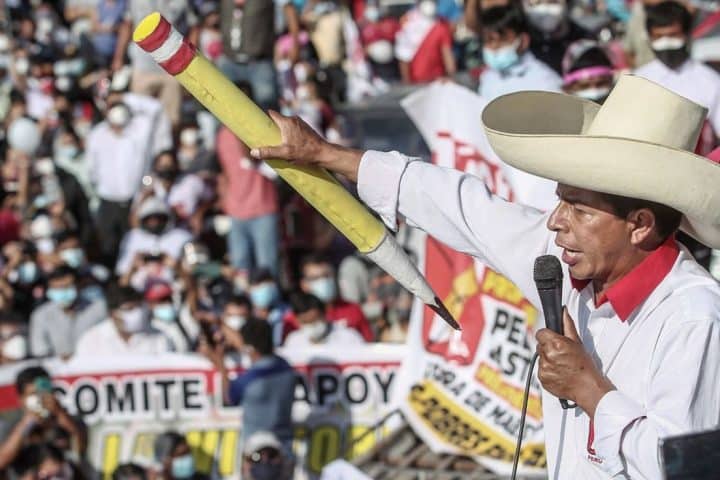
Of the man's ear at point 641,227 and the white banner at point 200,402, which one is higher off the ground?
the man's ear at point 641,227

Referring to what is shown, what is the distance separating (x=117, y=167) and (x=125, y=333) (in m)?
2.50

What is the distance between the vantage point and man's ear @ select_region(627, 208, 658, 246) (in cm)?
365

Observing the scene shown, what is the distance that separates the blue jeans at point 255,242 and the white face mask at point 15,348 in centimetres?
164

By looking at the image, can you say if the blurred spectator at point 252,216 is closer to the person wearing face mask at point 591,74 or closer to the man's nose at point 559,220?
the person wearing face mask at point 591,74

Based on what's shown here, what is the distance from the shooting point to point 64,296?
10.3 metres

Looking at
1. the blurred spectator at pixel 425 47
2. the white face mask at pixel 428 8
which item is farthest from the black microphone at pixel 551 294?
the white face mask at pixel 428 8

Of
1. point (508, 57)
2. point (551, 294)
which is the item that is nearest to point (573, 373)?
point (551, 294)

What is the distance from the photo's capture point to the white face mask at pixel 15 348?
9.96 metres

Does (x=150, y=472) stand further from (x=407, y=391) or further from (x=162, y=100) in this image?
(x=162, y=100)

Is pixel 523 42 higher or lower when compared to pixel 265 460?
higher

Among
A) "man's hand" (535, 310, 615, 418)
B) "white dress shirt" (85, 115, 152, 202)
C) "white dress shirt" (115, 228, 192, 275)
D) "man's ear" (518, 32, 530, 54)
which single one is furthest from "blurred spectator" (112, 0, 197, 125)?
"man's hand" (535, 310, 615, 418)

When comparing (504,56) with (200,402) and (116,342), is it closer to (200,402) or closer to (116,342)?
(200,402)

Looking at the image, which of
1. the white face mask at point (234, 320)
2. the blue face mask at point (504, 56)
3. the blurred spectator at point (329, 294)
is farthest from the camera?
the blurred spectator at point (329, 294)

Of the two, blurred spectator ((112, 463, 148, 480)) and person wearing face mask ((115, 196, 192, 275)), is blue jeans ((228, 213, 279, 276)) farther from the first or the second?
blurred spectator ((112, 463, 148, 480))
